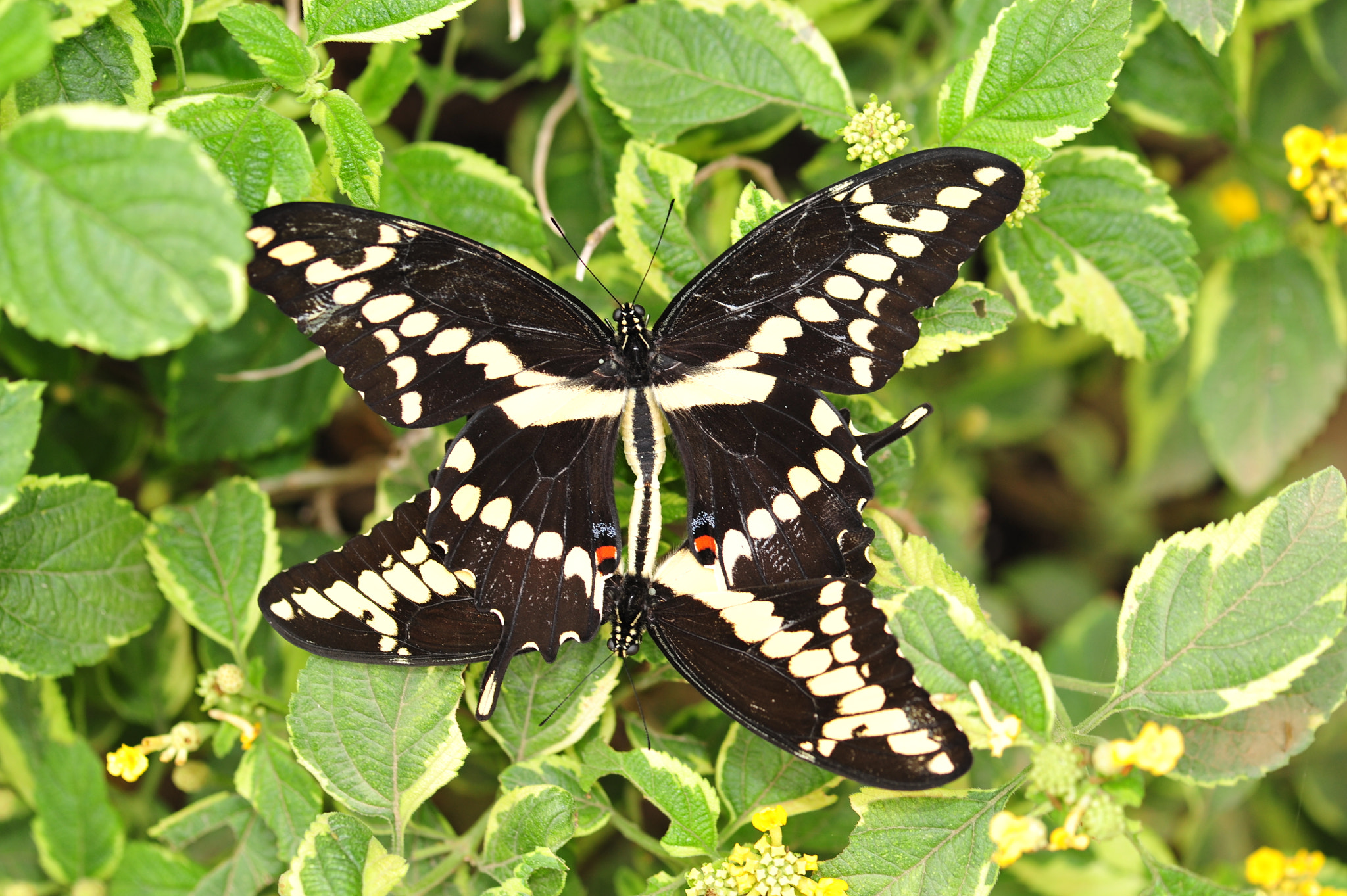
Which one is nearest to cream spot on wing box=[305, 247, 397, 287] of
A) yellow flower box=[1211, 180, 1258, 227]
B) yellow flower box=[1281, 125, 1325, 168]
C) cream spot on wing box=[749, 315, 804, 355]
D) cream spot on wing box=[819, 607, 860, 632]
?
cream spot on wing box=[749, 315, 804, 355]

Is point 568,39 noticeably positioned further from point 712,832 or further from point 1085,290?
point 712,832

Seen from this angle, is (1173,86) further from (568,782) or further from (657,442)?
(568,782)

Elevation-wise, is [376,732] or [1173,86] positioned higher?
[1173,86]

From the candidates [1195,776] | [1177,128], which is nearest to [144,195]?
[1195,776]

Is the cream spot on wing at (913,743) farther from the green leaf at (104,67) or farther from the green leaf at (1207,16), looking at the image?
the green leaf at (104,67)

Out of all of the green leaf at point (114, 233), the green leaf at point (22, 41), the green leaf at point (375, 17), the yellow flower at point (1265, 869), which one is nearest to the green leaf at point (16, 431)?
the green leaf at point (114, 233)

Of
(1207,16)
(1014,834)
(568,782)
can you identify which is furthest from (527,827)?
(1207,16)
